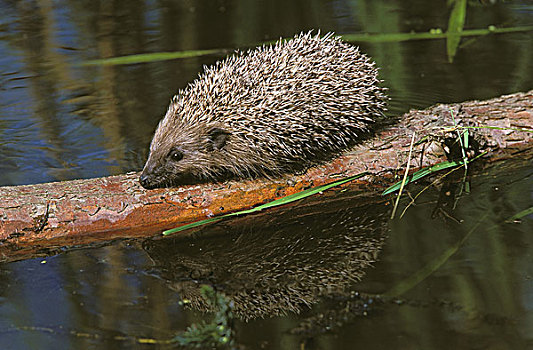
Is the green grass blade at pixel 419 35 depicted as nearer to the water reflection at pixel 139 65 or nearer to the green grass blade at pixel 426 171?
the water reflection at pixel 139 65

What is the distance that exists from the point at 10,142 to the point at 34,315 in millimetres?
3120

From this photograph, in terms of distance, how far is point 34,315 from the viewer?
14.4 feet

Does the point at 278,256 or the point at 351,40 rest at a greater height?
the point at 351,40

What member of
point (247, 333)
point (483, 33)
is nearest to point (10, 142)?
point (247, 333)

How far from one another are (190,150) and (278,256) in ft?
3.89

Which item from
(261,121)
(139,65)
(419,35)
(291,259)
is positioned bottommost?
(291,259)

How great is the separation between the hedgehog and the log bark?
18 cm

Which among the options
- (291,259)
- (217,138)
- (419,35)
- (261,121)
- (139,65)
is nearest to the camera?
(291,259)

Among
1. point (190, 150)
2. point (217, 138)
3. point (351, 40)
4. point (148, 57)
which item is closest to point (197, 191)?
point (190, 150)

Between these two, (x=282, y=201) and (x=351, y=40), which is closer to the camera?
(x=282, y=201)

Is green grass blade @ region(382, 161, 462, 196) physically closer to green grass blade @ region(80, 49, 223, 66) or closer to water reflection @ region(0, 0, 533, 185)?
water reflection @ region(0, 0, 533, 185)

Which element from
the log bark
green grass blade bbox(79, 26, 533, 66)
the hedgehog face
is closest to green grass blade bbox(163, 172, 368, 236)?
the log bark

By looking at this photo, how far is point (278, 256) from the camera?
504 centimetres

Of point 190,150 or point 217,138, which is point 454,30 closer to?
point 217,138
